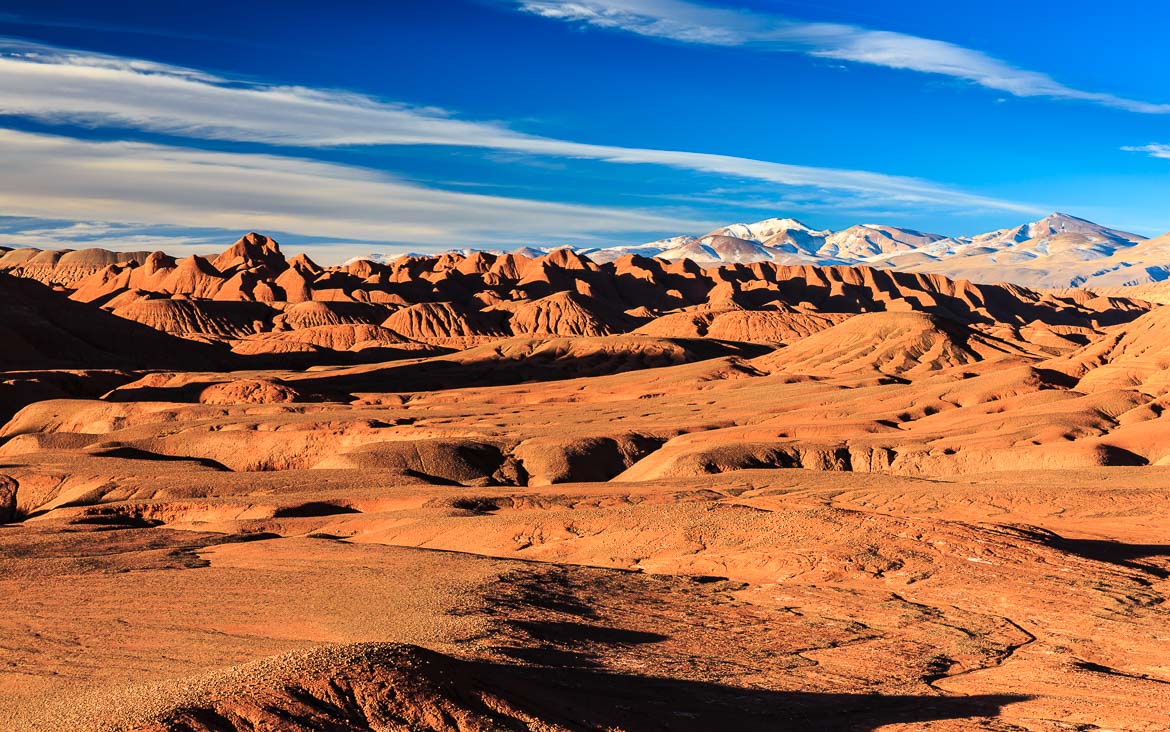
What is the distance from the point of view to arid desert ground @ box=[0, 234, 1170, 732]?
18344 mm

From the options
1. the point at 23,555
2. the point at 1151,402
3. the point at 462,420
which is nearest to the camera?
the point at 23,555

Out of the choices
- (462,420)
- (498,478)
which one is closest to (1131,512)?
(498,478)

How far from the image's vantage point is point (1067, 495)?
4706 centimetres

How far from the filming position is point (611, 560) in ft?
121

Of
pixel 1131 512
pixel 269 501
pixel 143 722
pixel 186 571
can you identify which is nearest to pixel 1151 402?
pixel 1131 512

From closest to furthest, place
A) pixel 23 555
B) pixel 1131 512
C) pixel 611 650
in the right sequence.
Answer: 1. pixel 611 650
2. pixel 23 555
3. pixel 1131 512

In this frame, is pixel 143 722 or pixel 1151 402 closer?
pixel 143 722

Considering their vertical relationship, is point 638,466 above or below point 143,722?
below

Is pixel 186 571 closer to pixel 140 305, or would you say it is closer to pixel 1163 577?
pixel 1163 577

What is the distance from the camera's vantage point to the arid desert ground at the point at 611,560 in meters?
18.3

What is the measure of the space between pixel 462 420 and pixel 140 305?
440 ft

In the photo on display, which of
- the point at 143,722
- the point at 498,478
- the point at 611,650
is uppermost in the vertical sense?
the point at 143,722

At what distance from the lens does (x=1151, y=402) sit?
2697 inches

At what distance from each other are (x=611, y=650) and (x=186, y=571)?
600 inches
